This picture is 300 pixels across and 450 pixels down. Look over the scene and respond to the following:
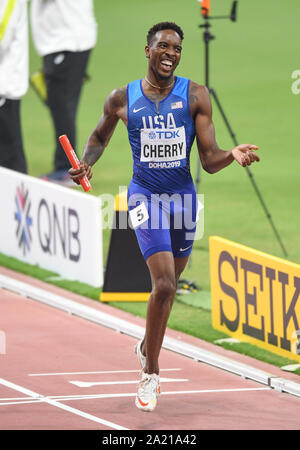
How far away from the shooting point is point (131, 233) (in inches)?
449

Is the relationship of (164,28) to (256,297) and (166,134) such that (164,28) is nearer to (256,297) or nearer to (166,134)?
(166,134)

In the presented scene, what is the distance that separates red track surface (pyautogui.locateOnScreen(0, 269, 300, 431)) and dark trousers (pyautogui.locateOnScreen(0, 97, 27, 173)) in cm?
442

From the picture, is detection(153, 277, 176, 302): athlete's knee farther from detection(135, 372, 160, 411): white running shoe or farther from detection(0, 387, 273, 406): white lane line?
detection(0, 387, 273, 406): white lane line

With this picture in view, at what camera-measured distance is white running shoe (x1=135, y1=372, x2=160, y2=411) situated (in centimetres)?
828

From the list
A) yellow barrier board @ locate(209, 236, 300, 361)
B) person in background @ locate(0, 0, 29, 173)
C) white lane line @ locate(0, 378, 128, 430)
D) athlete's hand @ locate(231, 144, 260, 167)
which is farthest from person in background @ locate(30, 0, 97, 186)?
athlete's hand @ locate(231, 144, 260, 167)

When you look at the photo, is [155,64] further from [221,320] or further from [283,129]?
[283,129]

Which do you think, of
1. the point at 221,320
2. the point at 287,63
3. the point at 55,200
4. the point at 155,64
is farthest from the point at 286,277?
the point at 287,63

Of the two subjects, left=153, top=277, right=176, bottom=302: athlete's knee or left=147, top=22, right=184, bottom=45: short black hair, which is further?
left=147, top=22, right=184, bottom=45: short black hair

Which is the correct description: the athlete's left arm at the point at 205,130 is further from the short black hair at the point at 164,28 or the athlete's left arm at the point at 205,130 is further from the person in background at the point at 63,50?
the person in background at the point at 63,50

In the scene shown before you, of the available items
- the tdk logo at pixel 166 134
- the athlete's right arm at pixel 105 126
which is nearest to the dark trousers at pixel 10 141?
the athlete's right arm at pixel 105 126

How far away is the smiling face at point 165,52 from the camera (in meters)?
8.30

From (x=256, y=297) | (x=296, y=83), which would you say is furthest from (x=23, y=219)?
(x=296, y=83)

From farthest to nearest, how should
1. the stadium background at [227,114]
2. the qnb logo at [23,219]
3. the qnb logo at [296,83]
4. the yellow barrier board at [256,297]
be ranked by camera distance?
the qnb logo at [296,83] < the stadium background at [227,114] < the qnb logo at [23,219] < the yellow barrier board at [256,297]

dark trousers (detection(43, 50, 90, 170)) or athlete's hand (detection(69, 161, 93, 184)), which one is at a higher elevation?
athlete's hand (detection(69, 161, 93, 184))
